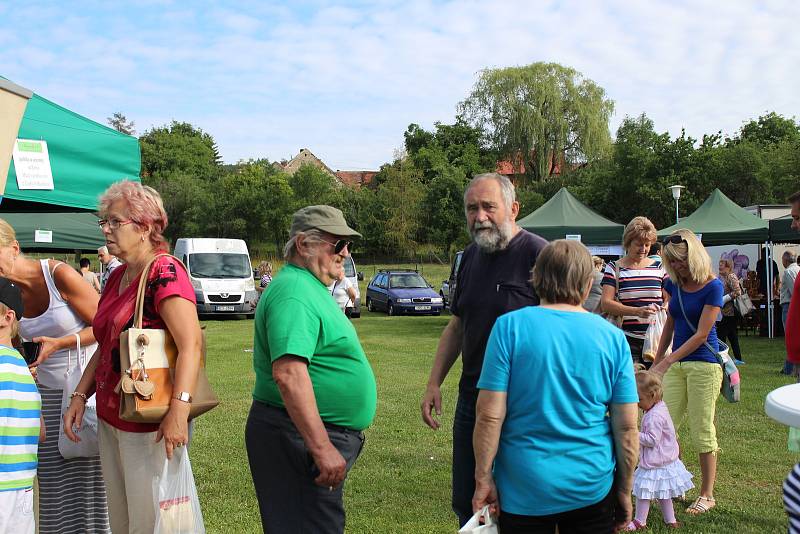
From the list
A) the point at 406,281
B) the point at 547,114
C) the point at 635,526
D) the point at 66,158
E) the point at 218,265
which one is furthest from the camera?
the point at 547,114

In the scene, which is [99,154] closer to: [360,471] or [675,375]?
[360,471]

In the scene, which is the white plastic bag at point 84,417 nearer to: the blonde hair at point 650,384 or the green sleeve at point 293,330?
the green sleeve at point 293,330

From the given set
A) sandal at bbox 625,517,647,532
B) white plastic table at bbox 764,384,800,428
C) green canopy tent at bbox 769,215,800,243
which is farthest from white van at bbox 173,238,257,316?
white plastic table at bbox 764,384,800,428

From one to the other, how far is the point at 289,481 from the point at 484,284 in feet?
4.25

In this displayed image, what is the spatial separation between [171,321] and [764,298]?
16616 mm

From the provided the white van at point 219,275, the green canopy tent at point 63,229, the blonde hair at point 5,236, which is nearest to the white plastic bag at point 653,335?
the blonde hair at point 5,236

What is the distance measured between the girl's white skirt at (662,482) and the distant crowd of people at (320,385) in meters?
1.54

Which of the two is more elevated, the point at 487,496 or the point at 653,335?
the point at 653,335

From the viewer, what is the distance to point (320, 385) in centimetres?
269

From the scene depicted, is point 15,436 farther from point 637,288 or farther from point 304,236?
point 637,288

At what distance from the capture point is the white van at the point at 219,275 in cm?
2191

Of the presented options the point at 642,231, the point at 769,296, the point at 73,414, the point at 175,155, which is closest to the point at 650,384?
the point at 642,231

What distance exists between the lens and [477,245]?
3486 mm

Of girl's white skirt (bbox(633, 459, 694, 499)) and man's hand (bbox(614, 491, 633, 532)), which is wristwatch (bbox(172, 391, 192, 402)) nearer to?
man's hand (bbox(614, 491, 633, 532))
